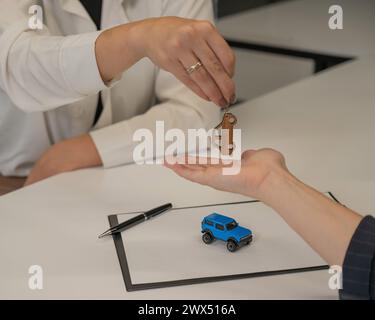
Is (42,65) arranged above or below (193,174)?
above

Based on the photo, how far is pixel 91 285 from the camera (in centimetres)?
85

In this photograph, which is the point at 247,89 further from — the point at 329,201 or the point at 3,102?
the point at 329,201

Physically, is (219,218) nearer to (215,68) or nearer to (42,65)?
(215,68)

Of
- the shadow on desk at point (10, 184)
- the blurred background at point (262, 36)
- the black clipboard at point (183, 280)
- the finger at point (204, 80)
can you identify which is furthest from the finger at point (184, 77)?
the blurred background at point (262, 36)

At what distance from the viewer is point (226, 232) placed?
0.92 metres

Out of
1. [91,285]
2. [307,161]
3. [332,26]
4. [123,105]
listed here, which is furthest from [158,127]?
[332,26]

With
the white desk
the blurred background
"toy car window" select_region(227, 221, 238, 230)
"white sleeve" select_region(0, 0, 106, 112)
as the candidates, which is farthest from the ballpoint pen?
the blurred background

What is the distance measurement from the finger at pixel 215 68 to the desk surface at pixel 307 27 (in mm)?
1193

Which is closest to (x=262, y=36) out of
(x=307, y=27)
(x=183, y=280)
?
(x=307, y=27)

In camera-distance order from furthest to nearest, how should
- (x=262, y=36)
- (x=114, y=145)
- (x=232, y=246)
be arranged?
1. (x=262, y=36)
2. (x=114, y=145)
3. (x=232, y=246)

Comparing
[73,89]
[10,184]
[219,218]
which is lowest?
[10,184]

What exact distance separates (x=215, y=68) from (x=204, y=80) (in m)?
0.03

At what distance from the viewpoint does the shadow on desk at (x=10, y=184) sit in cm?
136

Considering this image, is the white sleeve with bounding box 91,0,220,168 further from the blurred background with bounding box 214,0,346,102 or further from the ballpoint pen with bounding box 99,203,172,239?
the blurred background with bounding box 214,0,346,102
